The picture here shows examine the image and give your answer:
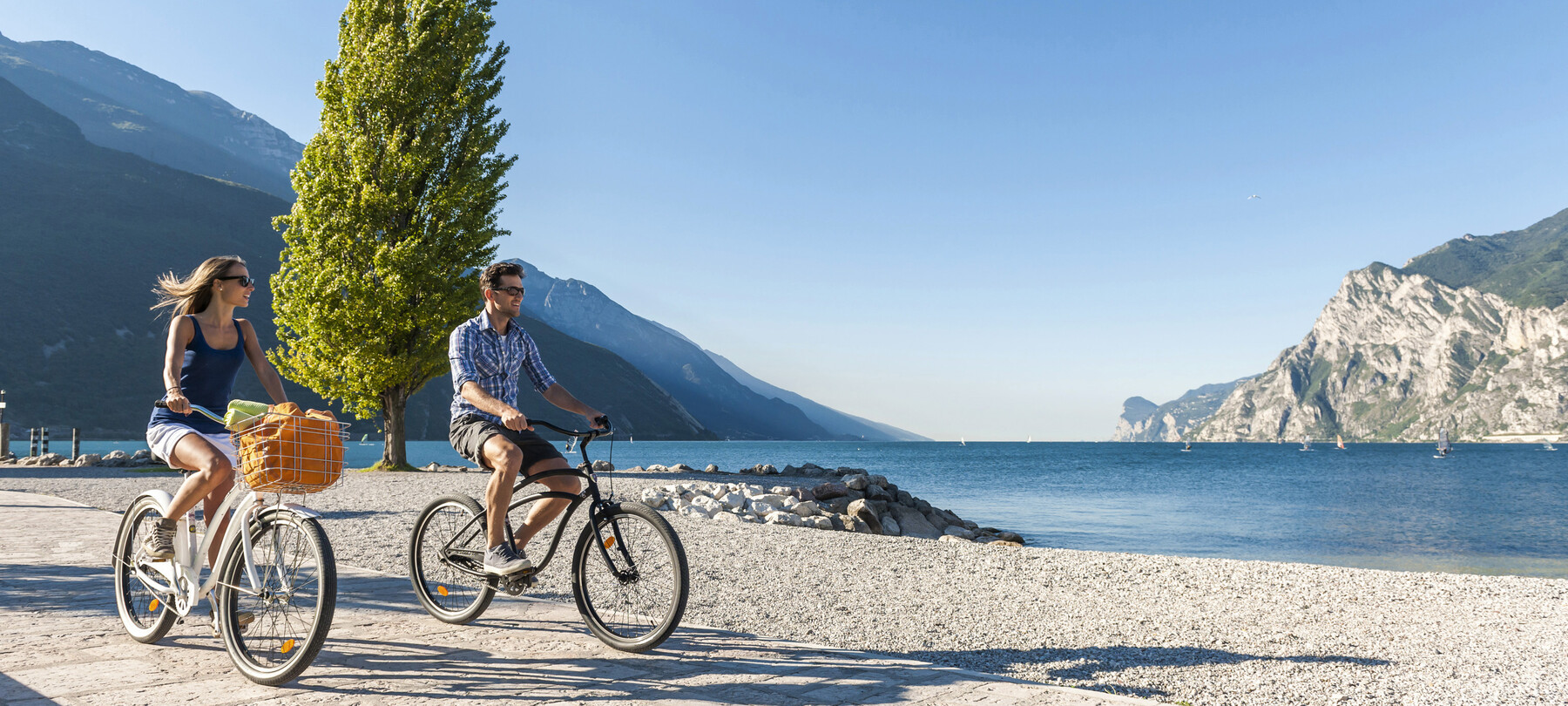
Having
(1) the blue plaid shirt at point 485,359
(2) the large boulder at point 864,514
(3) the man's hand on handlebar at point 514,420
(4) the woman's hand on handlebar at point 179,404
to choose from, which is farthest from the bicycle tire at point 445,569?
(2) the large boulder at point 864,514

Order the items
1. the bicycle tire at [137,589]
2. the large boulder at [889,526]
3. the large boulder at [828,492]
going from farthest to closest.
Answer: the large boulder at [889,526]
the large boulder at [828,492]
the bicycle tire at [137,589]

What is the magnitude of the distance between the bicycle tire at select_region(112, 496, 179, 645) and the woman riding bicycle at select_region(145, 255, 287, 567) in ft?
1.03

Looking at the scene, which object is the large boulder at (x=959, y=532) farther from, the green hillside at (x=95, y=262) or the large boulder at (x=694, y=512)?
the green hillside at (x=95, y=262)

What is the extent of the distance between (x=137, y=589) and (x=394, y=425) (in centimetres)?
1882

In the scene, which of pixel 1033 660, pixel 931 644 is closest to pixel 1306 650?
pixel 1033 660

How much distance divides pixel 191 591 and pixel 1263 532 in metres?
31.0

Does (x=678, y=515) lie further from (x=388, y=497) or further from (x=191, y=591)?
(x=191, y=591)

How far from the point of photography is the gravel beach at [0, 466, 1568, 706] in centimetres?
478

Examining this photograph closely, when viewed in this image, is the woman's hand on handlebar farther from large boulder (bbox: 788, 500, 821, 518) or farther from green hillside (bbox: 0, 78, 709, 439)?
green hillside (bbox: 0, 78, 709, 439)

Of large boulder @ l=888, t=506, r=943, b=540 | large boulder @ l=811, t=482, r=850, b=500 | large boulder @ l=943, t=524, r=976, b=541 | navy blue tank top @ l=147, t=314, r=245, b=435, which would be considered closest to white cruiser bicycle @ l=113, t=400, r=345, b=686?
navy blue tank top @ l=147, t=314, r=245, b=435

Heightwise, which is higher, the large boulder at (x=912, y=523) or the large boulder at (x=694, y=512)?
the large boulder at (x=694, y=512)

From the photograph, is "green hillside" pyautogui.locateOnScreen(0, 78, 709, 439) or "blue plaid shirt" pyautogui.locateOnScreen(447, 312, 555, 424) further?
"green hillside" pyautogui.locateOnScreen(0, 78, 709, 439)

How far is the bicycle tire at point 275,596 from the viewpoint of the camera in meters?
3.61

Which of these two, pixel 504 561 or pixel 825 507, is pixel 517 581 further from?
pixel 825 507
